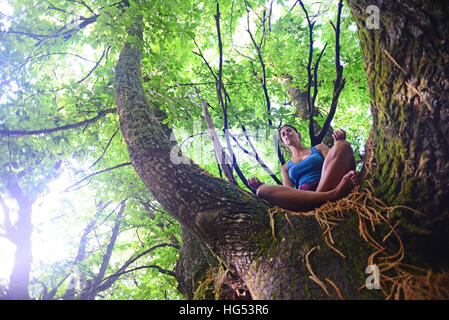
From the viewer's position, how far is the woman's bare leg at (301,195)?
1591 millimetres

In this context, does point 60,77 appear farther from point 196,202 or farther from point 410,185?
point 410,185

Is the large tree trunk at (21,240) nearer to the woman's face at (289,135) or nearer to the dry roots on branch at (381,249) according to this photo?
the woman's face at (289,135)

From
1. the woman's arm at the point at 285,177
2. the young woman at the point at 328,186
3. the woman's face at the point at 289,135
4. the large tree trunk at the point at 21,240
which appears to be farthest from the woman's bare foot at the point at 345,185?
the large tree trunk at the point at 21,240

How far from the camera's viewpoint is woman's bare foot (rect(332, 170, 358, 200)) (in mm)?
1570

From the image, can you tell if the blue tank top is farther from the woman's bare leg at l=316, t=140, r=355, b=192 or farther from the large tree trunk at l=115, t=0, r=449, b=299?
the large tree trunk at l=115, t=0, r=449, b=299

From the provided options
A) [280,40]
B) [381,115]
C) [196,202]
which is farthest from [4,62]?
[381,115]

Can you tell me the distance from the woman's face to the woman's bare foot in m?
1.36

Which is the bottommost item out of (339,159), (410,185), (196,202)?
(410,185)

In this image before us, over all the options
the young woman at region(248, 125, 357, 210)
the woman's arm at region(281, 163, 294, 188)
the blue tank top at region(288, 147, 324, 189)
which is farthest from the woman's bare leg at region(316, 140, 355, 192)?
the woman's arm at region(281, 163, 294, 188)

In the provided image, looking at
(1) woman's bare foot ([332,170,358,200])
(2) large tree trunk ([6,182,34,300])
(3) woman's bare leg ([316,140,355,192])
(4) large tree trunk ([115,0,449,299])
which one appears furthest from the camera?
(2) large tree trunk ([6,182,34,300])

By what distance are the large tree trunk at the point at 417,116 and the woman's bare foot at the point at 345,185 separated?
0.22 metres

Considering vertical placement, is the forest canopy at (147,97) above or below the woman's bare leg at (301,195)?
above
